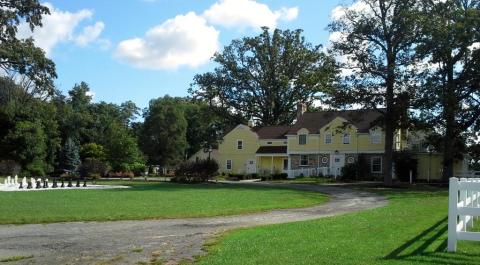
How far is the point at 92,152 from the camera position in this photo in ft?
239

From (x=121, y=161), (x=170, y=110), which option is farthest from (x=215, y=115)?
(x=121, y=161)

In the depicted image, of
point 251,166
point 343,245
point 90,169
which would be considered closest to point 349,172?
point 251,166

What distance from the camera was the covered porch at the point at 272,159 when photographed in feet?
217

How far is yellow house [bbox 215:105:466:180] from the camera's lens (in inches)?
2212

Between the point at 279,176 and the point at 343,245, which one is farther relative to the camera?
the point at 279,176

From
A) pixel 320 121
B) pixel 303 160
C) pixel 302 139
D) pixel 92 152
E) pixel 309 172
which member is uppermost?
pixel 320 121

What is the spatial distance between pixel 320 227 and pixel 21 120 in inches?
2346

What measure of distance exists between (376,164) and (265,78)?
2558 centimetres

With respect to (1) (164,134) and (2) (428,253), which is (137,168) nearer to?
(1) (164,134)

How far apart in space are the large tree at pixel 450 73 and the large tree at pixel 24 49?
2755cm

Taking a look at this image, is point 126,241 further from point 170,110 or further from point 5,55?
point 170,110

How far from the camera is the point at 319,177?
186 ft

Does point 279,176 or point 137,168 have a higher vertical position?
point 137,168

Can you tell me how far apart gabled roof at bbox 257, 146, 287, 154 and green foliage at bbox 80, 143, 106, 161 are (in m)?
20.3
